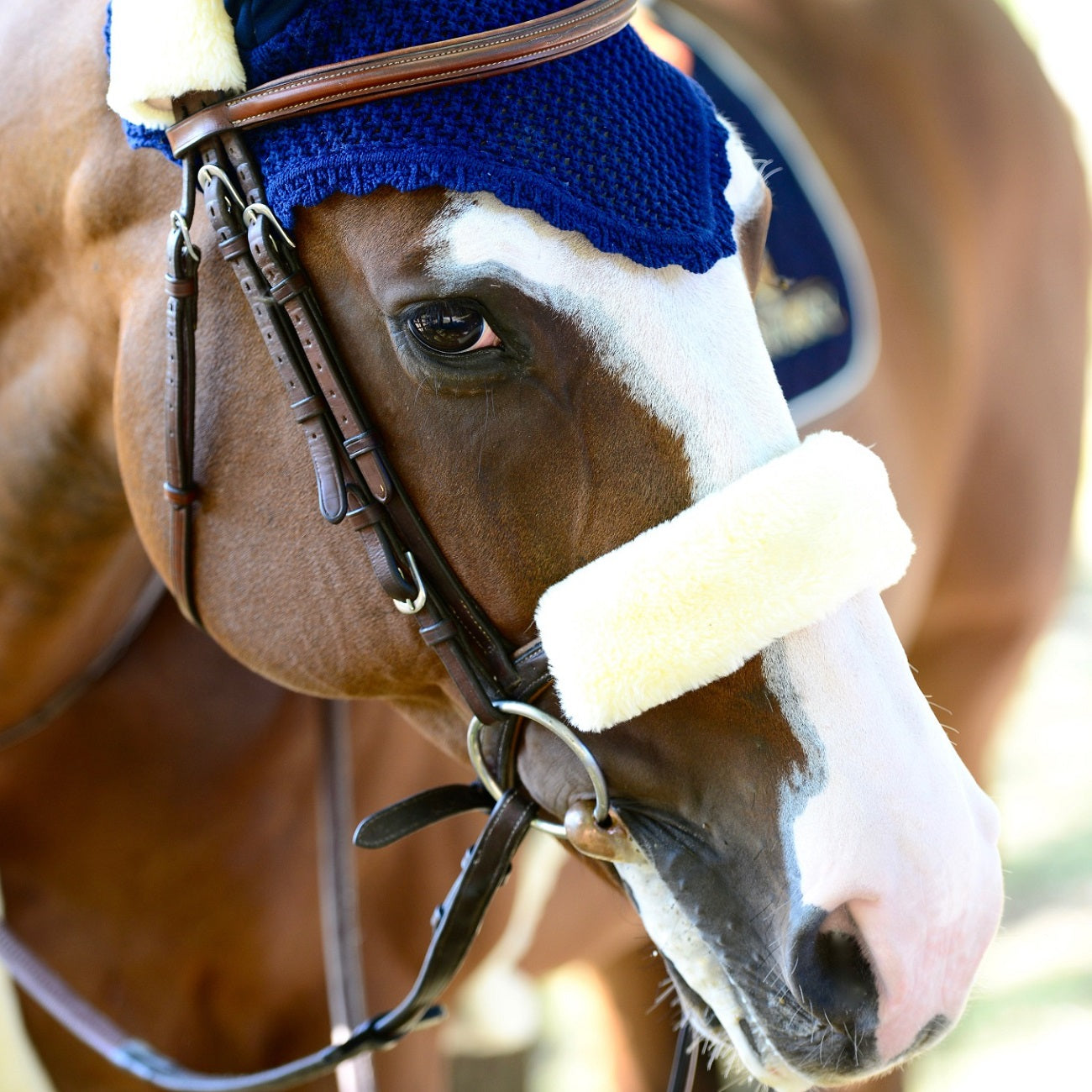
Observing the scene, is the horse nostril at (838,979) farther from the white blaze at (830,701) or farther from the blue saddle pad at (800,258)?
the blue saddle pad at (800,258)

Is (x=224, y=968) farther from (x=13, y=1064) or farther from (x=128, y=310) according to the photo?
(x=128, y=310)

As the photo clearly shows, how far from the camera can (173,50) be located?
0.90 m

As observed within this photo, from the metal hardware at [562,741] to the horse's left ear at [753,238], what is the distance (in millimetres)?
453

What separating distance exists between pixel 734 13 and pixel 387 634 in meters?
1.82

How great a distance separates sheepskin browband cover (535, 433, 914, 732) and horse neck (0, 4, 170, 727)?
524 mm

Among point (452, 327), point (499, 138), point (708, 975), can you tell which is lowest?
point (708, 975)

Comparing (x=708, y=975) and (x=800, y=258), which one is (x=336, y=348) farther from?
(x=800, y=258)

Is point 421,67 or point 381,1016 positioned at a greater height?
point 421,67

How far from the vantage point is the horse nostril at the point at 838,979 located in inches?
34.5

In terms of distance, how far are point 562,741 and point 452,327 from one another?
361 millimetres

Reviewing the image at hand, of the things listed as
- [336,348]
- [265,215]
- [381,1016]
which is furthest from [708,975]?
[265,215]

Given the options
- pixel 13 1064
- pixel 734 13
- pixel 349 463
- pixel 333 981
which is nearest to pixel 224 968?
pixel 333 981

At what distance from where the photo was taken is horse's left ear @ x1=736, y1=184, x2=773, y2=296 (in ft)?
3.49

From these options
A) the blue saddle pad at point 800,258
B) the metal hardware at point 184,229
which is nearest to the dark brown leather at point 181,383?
the metal hardware at point 184,229
